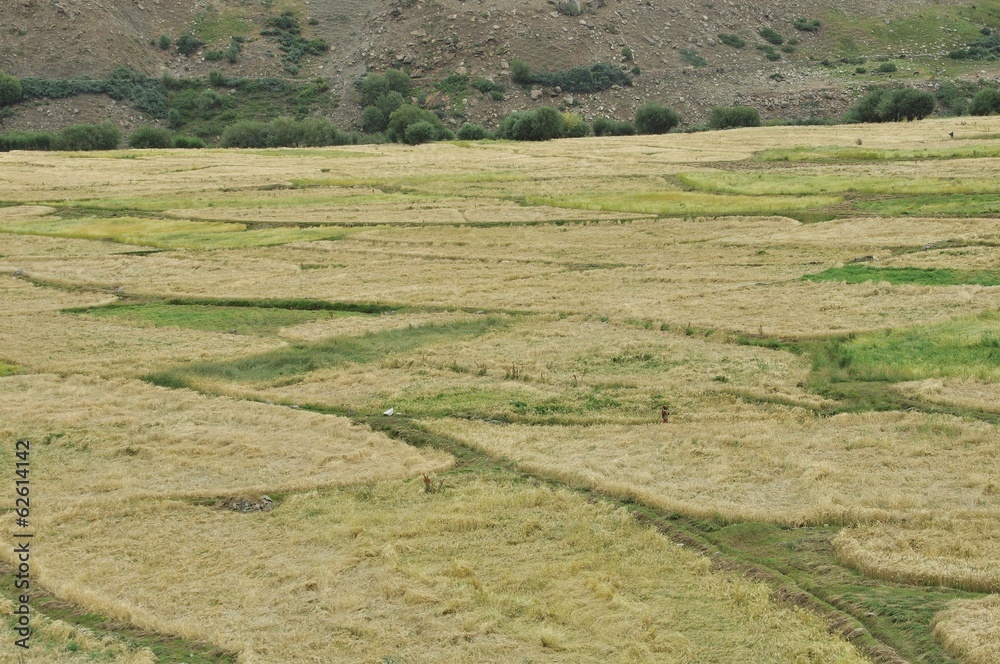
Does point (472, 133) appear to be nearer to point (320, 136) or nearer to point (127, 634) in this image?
point (320, 136)

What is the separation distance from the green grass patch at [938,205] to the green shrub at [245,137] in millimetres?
78666

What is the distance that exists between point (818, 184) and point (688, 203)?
864 cm

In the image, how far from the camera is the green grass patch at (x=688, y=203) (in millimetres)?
52750

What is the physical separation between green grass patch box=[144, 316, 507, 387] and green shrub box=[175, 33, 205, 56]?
434ft

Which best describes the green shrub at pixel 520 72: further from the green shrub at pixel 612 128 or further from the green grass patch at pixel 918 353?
the green grass patch at pixel 918 353

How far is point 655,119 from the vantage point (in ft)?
367

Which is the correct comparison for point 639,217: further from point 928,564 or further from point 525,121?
point 525,121

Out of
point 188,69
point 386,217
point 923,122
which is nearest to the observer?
point 386,217

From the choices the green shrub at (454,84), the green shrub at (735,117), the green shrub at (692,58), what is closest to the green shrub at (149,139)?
the green shrub at (454,84)

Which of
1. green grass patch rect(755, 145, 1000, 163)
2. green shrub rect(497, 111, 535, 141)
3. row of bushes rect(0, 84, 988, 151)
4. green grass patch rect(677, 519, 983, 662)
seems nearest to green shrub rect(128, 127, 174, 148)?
row of bushes rect(0, 84, 988, 151)

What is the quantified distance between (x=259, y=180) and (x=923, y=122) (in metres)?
58.4

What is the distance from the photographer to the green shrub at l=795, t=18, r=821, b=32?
486 feet

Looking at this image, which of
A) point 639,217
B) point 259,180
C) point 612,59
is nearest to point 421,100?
point 612,59

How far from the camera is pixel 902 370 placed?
25984mm
